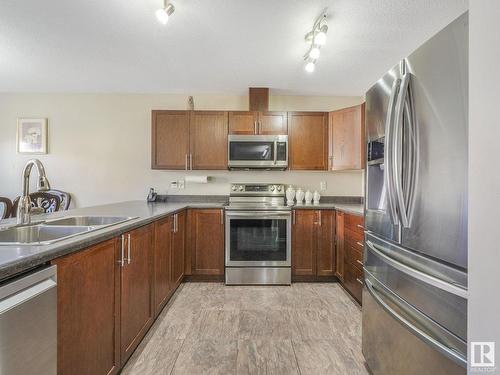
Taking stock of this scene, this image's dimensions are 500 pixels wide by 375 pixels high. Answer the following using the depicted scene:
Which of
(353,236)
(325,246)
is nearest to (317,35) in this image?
(353,236)

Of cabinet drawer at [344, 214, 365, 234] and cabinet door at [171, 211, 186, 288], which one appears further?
cabinet door at [171, 211, 186, 288]

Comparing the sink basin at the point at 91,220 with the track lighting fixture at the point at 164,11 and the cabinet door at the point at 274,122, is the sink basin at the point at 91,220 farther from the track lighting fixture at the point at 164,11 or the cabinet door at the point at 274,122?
the cabinet door at the point at 274,122

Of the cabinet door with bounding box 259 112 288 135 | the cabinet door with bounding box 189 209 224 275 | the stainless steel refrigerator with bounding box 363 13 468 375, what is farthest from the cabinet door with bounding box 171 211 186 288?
the stainless steel refrigerator with bounding box 363 13 468 375

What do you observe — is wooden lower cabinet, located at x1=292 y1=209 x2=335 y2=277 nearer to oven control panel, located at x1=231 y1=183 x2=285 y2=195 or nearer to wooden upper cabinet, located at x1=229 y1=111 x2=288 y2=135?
oven control panel, located at x1=231 y1=183 x2=285 y2=195

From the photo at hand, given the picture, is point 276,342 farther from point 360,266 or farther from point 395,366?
point 360,266

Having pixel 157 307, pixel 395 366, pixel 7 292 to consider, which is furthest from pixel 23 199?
pixel 395 366

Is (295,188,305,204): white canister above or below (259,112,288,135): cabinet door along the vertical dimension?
below

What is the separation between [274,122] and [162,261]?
2.09 metres

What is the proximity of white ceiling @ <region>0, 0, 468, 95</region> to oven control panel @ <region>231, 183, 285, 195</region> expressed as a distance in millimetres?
1285

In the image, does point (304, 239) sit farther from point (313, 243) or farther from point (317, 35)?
point (317, 35)

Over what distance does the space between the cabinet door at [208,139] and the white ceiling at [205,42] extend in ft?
1.43

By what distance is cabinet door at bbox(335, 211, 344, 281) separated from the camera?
2.90 metres

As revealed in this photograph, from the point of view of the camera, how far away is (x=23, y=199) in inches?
58.9

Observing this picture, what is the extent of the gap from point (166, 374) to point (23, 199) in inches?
51.5
